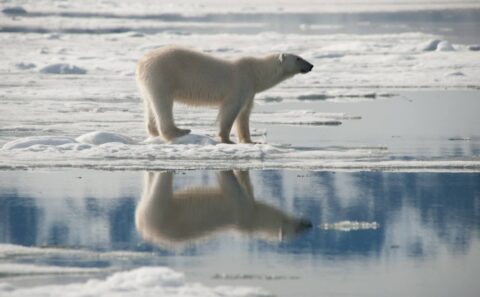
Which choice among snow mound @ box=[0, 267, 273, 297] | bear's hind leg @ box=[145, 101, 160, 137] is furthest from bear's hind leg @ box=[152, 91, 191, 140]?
snow mound @ box=[0, 267, 273, 297]

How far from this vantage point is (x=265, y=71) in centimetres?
1180

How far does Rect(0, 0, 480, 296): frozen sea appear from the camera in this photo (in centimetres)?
588

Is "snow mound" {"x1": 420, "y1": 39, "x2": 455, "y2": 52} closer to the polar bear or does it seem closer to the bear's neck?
the bear's neck

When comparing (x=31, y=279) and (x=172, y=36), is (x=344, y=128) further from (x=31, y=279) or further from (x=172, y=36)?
(x=172, y=36)

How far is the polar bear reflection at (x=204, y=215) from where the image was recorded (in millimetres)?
7031

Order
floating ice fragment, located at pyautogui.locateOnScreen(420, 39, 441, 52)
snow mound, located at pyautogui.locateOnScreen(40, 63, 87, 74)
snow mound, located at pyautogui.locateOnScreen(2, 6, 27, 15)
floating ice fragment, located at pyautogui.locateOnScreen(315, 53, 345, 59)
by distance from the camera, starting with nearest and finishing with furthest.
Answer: snow mound, located at pyautogui.locateOnScreen(40, 63, 87, 74) → floating ice fragment, located at pyautogui.locateOnScreen(315, 53, 345, 59) → floating ice fragment, located at pyautogui.locateOnScreen(420, 39, 441, 52) → snow mound, located at pyautogui.locateOnScreen(2, 6, 27, 15)

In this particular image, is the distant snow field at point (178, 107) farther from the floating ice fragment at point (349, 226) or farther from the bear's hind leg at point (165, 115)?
the floating ice fragment at point (349, 226)

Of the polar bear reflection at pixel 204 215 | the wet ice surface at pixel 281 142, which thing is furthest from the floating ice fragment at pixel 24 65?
the polar bear reflection at pixel 204 215

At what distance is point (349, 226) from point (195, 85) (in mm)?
4491

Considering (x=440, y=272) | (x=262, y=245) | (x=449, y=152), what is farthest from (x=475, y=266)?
(x=449, y=152)

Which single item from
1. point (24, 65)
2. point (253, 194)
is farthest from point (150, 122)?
point (24, 65)

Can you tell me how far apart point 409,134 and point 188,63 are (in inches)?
116

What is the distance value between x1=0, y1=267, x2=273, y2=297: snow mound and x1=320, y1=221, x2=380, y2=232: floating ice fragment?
68.0 inches

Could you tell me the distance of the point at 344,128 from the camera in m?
13.4
